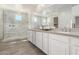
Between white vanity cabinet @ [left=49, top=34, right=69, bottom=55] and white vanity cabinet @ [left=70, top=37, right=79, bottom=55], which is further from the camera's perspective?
white vanity cabinet @ [left=49, top=34, right=69, bottom=55]

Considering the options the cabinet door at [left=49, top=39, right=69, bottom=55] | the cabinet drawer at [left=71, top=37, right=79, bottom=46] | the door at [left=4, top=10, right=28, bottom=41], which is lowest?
the cabinet door at [left=49, top=39, right=69, bottom=55]

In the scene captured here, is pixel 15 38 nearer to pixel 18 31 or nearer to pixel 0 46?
pixel 18 31

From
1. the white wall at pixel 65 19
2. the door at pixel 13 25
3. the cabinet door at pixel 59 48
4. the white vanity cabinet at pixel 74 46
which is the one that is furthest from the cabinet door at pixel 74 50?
the door at pixel 13 25

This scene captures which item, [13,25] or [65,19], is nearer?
[65,19]

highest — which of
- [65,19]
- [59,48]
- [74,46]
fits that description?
[65,19]

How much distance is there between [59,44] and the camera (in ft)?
5.03

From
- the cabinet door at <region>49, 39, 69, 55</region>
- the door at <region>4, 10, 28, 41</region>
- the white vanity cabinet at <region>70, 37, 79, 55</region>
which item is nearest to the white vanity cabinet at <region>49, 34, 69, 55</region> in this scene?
the cabinet door at <region>49, 39, 69, 55</region>

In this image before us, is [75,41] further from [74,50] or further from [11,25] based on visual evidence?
[11,25]

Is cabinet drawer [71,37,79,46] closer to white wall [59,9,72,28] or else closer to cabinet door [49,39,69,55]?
cabinet door [49,39,69,55]

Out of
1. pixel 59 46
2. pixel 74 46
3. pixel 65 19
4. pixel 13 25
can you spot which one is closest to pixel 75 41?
pixel 74 46

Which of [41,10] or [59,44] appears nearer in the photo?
[59,44]

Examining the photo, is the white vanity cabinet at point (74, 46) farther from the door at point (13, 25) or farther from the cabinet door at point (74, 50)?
the door at point (13, 25)
